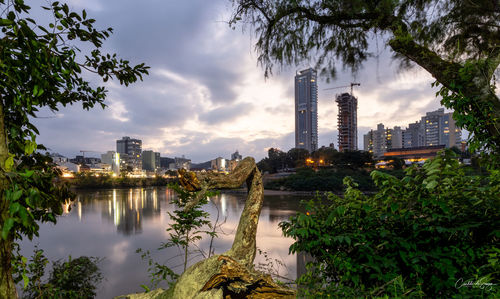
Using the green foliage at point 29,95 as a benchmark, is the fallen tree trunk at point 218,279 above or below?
below

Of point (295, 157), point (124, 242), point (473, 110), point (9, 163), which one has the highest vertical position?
point (473, 110)

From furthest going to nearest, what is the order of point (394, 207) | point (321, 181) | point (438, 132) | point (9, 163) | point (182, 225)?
1. point (438, 132)
2. point (321, 181)
3. point (182, 225)
4. point (394, 207)
5. point (9, 163)

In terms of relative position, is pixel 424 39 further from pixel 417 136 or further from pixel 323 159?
pixel 417 136

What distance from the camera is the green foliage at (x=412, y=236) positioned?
169 centimetres

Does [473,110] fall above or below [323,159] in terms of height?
above

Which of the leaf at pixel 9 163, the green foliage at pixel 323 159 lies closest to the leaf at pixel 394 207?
the leaf at pixel 9 163

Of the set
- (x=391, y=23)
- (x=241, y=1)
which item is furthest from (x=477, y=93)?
(x=241, y=1)

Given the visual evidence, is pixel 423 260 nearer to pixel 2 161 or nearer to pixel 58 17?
pixel 2 161

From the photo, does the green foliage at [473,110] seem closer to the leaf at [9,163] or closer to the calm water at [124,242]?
the leaf at [9,163]

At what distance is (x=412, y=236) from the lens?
190 centimetres

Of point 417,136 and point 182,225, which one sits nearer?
point 182,225

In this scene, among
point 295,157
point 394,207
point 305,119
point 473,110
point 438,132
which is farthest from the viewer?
point 305,119

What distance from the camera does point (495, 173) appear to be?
1.93m

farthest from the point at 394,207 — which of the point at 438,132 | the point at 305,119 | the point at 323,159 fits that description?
the point at 305,119
